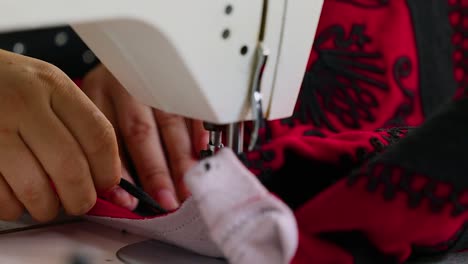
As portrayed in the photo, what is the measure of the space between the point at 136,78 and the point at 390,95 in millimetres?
395

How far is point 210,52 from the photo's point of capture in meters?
0.56

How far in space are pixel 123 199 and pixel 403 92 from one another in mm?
377

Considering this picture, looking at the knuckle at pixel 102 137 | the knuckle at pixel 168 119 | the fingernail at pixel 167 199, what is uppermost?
the knuckle at pixel 102 137

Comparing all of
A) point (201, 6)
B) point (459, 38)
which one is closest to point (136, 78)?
point (201, 6)

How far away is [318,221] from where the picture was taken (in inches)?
20.4

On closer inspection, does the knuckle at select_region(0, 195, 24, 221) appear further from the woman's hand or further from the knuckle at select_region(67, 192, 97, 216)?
the woman's hand

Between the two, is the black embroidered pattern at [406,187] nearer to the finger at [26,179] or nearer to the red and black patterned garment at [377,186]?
the red and black patterned garment at [377,186]

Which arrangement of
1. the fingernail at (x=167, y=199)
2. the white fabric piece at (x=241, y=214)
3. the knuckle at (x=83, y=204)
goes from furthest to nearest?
the fingernail at (x=167, y=199) < the knuckle at (x=83, y=204) < the white fabric piece at (x=241, y=214)

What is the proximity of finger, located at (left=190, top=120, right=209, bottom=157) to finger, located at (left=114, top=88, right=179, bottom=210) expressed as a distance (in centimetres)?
4

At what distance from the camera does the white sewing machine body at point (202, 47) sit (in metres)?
0.53

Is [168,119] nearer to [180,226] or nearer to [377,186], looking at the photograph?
[180,226]

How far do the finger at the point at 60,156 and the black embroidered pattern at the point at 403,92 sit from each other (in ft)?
1.30

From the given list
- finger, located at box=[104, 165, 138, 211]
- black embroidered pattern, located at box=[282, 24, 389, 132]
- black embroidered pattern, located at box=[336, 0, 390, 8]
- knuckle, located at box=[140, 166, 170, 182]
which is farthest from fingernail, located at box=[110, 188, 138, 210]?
black embroidered pattern, located at box=[336, 0, 390, 8]

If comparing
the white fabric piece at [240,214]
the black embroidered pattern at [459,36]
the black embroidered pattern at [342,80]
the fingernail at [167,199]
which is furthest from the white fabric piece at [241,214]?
the black embroidered pattern at [459,36]
